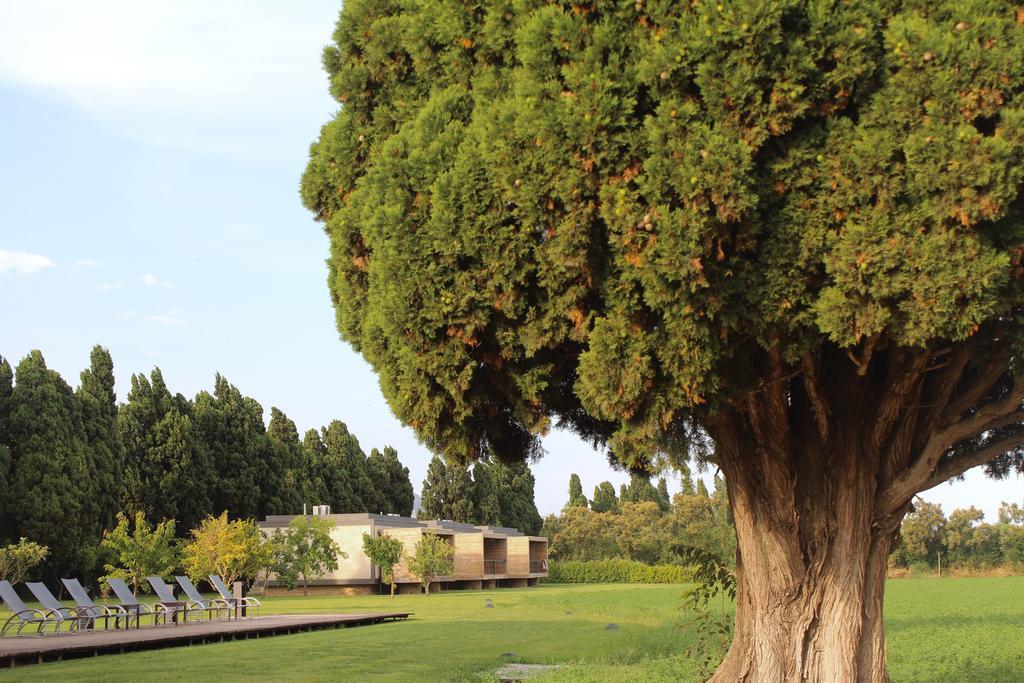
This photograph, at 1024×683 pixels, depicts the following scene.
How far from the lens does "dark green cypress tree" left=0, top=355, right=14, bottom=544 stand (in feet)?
135

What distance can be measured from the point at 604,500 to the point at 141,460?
4964 centimetres

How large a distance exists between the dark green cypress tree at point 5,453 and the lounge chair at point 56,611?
22200mm

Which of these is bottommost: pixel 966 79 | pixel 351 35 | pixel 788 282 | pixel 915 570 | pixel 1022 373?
pixel 915 570

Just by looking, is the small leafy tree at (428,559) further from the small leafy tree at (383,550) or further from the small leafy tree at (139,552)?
the small leafy tree at (139,552)

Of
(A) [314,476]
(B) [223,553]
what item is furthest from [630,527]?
(B) [223,553]

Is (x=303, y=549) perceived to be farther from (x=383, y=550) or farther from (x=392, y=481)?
(x=392, y=481)

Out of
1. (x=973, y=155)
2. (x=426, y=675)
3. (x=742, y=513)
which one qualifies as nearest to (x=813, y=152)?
(x=973, y=155)

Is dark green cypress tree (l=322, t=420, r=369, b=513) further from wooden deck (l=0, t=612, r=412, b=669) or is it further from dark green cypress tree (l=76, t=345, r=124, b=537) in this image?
wooden deck (l=0, t=612, r=412, b=669)

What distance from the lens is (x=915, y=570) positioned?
72.2m

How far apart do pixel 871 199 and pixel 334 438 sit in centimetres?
6298

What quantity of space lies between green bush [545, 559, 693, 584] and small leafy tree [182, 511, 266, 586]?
3069cm

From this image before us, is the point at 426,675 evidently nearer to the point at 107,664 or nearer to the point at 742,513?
the point at 107,664

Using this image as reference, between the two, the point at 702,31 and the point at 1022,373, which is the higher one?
the point at 702,31

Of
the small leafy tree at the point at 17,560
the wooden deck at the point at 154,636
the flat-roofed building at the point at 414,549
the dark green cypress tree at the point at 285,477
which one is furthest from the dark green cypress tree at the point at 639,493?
the wooden deck at the point at 154,636
